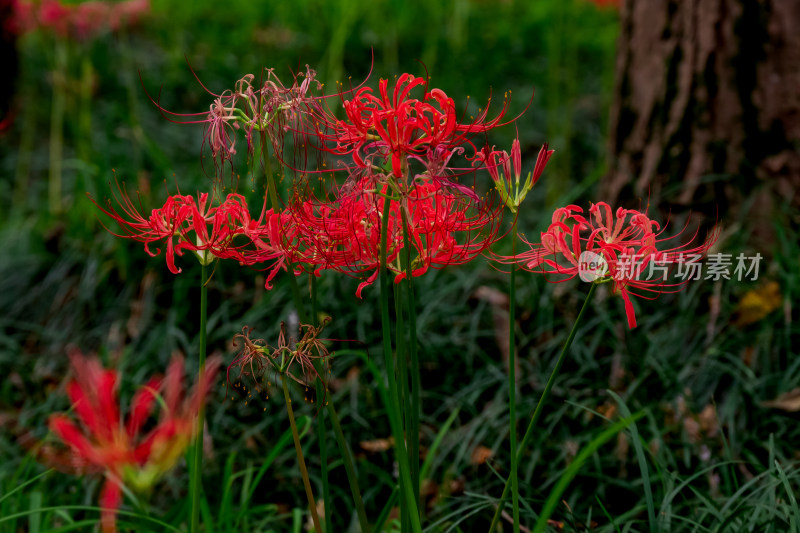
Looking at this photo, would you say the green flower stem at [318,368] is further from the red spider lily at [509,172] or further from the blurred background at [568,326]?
the blurred background at [568,326]

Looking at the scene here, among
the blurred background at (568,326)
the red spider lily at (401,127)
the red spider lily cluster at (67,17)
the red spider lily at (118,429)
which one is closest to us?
the red spider lily at (401,127)

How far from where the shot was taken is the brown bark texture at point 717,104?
2.53 metres

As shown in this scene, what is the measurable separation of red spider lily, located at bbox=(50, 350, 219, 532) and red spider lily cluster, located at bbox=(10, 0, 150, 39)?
2.07 meters

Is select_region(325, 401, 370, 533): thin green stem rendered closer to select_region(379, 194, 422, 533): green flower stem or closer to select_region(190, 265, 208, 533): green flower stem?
select_region(379, 194, 422, 533): green flower stem

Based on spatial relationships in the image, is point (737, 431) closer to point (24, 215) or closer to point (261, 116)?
point (261, 116)

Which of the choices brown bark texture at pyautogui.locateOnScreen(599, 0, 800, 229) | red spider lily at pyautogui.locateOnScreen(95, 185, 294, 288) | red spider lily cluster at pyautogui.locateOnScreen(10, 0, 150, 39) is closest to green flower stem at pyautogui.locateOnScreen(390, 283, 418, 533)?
red spider lily at pyautogui.locateOnScreen(95, 185, 294, 288)

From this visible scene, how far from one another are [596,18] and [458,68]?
8.15ft

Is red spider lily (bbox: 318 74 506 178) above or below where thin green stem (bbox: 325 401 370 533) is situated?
above

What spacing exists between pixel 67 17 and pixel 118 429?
2966mm

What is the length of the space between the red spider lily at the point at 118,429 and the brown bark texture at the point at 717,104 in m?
1.67

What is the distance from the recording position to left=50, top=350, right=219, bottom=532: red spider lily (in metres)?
1.70

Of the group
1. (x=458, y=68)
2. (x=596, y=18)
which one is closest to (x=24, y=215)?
(x=458, y=68)

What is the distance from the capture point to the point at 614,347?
2.35m

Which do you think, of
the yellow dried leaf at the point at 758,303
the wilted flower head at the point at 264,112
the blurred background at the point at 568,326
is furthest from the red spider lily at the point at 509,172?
the yellow dried leaf at the point at 758,303
